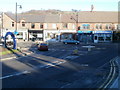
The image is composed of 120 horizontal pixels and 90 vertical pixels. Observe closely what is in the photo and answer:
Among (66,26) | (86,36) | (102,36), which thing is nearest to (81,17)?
(66,26)

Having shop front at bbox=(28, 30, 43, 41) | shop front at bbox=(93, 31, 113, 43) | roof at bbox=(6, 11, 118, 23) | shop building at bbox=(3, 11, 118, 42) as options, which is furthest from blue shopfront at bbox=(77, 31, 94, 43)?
shop front at bbox=(28, 30, 43, 41)

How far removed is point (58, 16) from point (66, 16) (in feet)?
8.57

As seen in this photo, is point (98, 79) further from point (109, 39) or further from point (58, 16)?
→ point (58, 16)

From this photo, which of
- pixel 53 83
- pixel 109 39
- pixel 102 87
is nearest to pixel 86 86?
pixel 102 87

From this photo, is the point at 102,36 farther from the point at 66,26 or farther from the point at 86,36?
the point at 66,26

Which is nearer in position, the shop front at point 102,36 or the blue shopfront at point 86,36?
the shop front at point 102,36

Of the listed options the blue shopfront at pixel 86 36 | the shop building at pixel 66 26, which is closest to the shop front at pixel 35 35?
the shop building at pixel 66 26

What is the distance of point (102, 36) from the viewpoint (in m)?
69.2

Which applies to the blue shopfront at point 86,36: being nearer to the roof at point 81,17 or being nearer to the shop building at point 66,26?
the shop building at point 66,26

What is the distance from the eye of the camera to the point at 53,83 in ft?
44.5

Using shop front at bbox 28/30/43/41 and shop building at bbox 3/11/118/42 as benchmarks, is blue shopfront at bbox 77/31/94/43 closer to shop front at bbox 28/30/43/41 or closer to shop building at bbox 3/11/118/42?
shop building at bbox 3/11/118/42

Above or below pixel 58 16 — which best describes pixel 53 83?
below

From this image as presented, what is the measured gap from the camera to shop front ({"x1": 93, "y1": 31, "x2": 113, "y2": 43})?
68625mm

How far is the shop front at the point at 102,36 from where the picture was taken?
6862 centimetres
